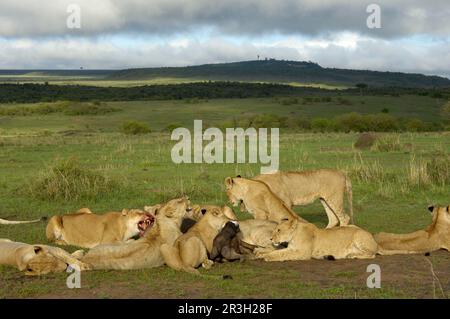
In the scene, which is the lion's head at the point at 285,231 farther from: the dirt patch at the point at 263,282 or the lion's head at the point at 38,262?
the lion's head at the point at 38,262

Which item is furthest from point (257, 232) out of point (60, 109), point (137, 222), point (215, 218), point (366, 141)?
point (60, 109)

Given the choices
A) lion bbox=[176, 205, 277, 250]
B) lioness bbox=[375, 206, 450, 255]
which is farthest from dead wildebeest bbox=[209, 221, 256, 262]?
lioness bbox=[375, 206, 450, 255]

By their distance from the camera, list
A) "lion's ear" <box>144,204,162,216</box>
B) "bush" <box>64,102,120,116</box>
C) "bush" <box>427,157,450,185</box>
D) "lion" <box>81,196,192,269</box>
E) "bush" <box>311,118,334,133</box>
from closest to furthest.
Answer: "lion" <box>81,196,192,269</box>
"lion's ear" <box>144,204,162,216</box>
"bush" <box>427,157,450,185</box>
"bush" <box>311,118,334,133</box>
"bush" <box>64,102,120,116</box>

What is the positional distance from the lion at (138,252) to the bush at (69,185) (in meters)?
6.72

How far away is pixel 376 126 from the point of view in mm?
43500

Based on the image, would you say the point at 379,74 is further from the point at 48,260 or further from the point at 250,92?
the point at 48,260

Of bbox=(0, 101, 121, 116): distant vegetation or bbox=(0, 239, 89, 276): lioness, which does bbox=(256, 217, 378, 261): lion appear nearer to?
bbox=(0, 239, 89, 276): lioness

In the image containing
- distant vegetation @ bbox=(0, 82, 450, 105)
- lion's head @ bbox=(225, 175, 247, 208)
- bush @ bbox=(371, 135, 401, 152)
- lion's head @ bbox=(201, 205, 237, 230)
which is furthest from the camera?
distant vegetation @ bbox=(0, 82, 450, 105)

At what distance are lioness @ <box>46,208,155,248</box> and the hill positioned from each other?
130 meters

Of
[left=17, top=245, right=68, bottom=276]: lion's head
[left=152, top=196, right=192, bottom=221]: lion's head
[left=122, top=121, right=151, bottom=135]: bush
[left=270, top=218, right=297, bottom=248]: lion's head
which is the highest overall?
[left=152, top=196, right=192, bottom=221]: lion's head

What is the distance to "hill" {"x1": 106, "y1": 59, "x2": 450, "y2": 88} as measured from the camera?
14738 cm

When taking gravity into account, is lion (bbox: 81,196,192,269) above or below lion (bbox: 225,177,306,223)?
below

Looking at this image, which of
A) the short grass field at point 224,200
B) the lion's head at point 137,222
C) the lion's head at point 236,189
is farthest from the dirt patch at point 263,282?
the lion's head at point 236,189

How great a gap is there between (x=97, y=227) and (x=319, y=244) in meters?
3.21
